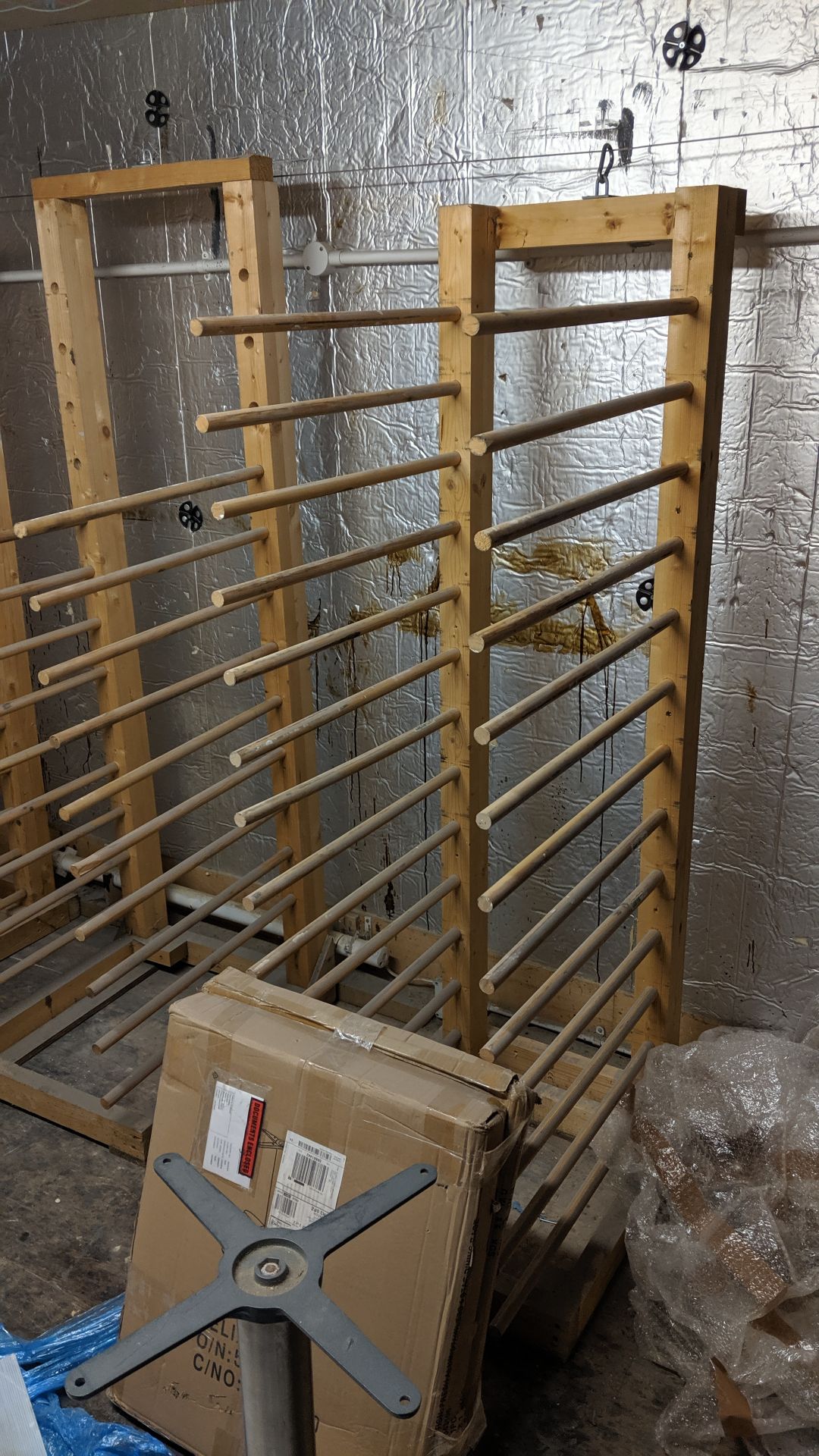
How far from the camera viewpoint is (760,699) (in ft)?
7.60

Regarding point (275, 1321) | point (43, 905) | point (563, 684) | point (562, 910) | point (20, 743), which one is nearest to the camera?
point (275, 1321)

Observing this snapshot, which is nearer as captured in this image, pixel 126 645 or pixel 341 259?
pixel 126 645

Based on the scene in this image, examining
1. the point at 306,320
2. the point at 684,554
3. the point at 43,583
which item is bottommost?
the point at 43,583

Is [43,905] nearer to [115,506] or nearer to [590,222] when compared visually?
[115,506]

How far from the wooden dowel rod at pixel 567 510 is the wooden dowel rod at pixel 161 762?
2.78 feet

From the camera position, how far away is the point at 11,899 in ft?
9.80

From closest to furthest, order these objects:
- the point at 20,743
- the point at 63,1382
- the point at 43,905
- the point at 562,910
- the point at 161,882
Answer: the point at 562,910 → the point at 63,1382 → the point at 161,882 → the point at 43,905 → the point at 20,743

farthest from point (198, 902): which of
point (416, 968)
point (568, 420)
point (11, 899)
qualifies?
point (568, 420)

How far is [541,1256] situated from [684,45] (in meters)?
2.06

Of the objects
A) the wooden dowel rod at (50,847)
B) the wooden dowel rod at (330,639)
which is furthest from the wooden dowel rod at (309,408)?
the wooden dowel rod at (50,847)

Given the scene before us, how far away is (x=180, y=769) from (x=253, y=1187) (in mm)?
1746

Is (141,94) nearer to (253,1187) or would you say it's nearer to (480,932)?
(480,932)

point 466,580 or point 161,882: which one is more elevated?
point 466,580

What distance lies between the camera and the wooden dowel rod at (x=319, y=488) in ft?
5.48
